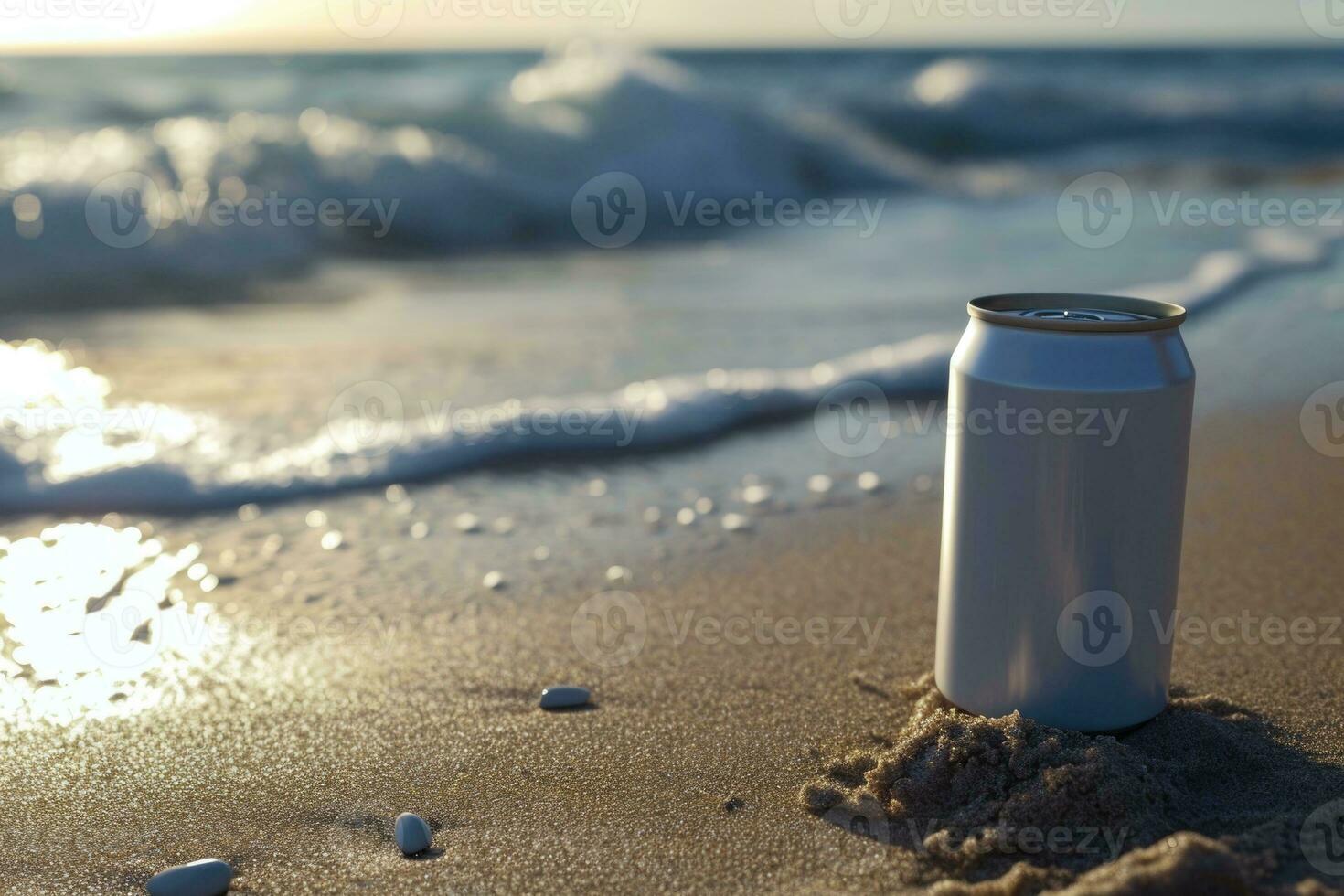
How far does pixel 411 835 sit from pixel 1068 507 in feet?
3.75

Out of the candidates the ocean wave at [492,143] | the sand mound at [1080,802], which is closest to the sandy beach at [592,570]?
the sand mound at [1080,802]

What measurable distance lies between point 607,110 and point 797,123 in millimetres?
2771

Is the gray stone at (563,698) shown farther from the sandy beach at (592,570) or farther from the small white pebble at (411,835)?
the small white pebble at (411,835)

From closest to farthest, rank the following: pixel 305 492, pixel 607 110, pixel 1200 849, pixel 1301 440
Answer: pixel 1200 849 → pixel 305 492 → pixel 1301 440 → pixel 607 110

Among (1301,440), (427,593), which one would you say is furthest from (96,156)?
(1301,440)

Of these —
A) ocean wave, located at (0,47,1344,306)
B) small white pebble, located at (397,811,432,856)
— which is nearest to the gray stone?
small white pebble, located at (397,811,432,856)

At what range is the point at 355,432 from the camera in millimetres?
3990

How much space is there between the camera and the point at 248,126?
10.9m

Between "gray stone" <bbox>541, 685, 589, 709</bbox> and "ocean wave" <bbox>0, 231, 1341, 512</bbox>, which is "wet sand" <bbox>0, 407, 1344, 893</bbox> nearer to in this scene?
"gray stone" <bbox>541, 685, 589, 709</bbox>

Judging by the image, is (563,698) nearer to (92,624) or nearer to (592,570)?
(592,570)

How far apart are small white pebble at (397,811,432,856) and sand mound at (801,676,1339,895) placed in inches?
24.1

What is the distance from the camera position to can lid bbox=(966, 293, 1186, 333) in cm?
175

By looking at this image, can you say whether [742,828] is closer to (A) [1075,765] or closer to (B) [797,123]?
(A) [1075,765]

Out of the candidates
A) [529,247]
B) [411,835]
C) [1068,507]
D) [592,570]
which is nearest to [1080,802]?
[1068,507]
